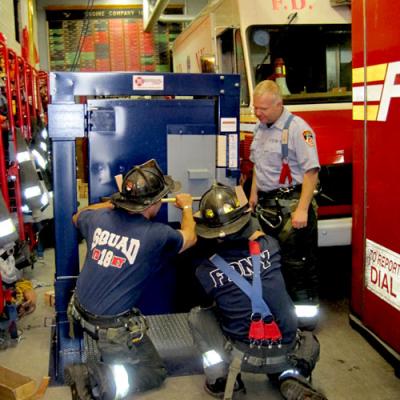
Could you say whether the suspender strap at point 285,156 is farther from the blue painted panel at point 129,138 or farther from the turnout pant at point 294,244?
the blue painted panel at point 129,138

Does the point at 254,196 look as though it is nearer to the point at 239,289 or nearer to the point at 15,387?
the point at 239,289

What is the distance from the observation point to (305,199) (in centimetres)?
429

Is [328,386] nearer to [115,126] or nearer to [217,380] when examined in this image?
[217,380]

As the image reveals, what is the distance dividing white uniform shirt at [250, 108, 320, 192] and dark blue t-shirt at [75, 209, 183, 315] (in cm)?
132

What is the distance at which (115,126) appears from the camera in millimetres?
4137

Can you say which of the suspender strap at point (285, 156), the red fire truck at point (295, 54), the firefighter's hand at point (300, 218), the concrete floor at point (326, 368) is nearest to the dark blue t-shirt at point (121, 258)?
the concrete floor at point (326, 368)

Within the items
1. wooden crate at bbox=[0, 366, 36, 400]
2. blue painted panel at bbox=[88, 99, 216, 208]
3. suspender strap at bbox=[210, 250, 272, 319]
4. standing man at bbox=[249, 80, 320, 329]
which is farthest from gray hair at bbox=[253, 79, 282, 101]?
wooden crate at bbox=[0, 366, 36, 400]

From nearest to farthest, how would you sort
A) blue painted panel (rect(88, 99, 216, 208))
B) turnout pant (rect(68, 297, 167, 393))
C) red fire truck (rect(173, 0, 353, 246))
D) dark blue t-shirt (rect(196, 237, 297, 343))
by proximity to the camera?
dark blue t-shirt (rect(196, 237, 297, 343)) → turnout pant (rect(68, 297, 167, 393)) → blue painted panel (rect(88, 99, 216, 208)) → red fire truck (rect(173, 0, 353, 246))

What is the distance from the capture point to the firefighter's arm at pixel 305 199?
4.30 metres

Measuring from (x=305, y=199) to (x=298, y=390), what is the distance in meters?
1.49

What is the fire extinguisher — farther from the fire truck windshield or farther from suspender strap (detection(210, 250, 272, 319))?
suspender strap (detection(210, 250, 272, 319))

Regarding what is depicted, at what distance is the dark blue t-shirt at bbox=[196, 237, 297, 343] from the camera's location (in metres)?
3.35

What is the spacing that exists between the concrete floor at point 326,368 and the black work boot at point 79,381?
0.43 m

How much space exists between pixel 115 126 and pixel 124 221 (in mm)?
940
